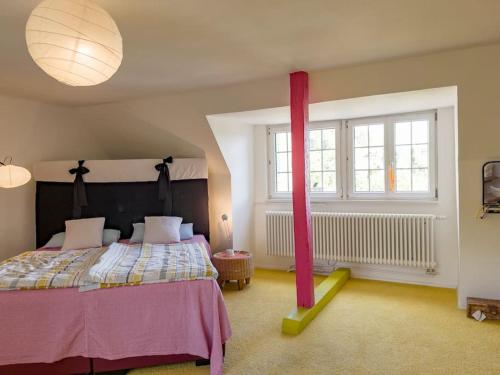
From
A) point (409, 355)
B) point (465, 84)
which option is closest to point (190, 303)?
point (409, 355)

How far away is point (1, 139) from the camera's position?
12.6 feet

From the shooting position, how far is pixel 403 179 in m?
4.25

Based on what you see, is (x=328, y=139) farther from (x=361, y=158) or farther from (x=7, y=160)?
(x=7, y=160)

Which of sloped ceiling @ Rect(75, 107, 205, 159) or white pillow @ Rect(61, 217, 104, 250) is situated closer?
white pillow @ Rect(61, 217, 104, 250)

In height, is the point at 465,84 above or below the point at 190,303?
above

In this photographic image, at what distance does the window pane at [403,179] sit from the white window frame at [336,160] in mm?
671

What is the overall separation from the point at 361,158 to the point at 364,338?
7.51ft

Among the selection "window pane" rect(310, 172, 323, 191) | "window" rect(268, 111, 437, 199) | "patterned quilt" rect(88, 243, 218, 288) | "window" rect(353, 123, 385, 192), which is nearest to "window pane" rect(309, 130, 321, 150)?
"window" rect(268, 111, 437, 199)

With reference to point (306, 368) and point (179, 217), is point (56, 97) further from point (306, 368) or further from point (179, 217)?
point (306, 368)

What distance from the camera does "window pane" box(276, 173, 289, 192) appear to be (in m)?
4.98

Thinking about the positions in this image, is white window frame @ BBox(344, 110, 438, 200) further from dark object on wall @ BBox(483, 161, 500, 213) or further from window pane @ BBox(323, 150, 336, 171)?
dark object on wall @ BBox(483, 161, 500, 213)

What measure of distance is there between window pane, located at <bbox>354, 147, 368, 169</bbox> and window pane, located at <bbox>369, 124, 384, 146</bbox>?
5.0 inches

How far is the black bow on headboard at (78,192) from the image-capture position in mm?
4219

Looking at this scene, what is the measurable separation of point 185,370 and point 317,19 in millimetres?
2439
